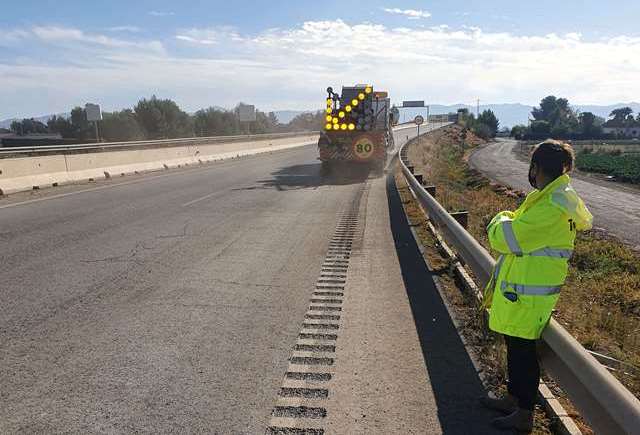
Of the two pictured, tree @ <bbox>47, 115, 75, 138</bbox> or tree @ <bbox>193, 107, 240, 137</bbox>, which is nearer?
tree @ <bbox>47, 115, 75, 138</bbox>

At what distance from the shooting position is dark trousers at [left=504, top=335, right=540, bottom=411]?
9.48ft

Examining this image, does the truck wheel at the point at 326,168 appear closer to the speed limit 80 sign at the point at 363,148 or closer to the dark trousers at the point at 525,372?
the speed limit 80 sign at the point at 363,148

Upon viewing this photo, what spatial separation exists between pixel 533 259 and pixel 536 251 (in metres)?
0.05

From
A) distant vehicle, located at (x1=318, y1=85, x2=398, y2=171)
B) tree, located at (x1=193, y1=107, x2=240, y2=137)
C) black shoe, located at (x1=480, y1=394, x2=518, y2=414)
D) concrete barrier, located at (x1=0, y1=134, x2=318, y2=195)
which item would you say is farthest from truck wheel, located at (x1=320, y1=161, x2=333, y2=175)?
tree, located at (x1=193, y1=107, x2=240, y2=137)

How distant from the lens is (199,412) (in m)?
3.06

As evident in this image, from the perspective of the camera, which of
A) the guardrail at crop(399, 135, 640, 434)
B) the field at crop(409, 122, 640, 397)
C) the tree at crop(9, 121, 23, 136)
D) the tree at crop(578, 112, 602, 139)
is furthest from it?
the tree at crop(578, 112, 602, 139)

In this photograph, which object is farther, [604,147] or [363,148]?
[604,147]

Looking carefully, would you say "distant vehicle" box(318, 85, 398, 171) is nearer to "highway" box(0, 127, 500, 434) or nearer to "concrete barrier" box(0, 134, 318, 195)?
"concrete barrier" box(0, 134, 318, 195)

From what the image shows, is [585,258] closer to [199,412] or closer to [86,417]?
[199,412]

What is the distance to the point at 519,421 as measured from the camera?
9.36 ft

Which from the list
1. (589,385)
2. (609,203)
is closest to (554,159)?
(589,385)

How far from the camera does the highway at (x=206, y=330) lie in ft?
10.1

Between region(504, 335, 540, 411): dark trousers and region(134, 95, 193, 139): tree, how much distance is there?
69617 mm

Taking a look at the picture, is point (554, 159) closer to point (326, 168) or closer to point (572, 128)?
point (326, 168)
